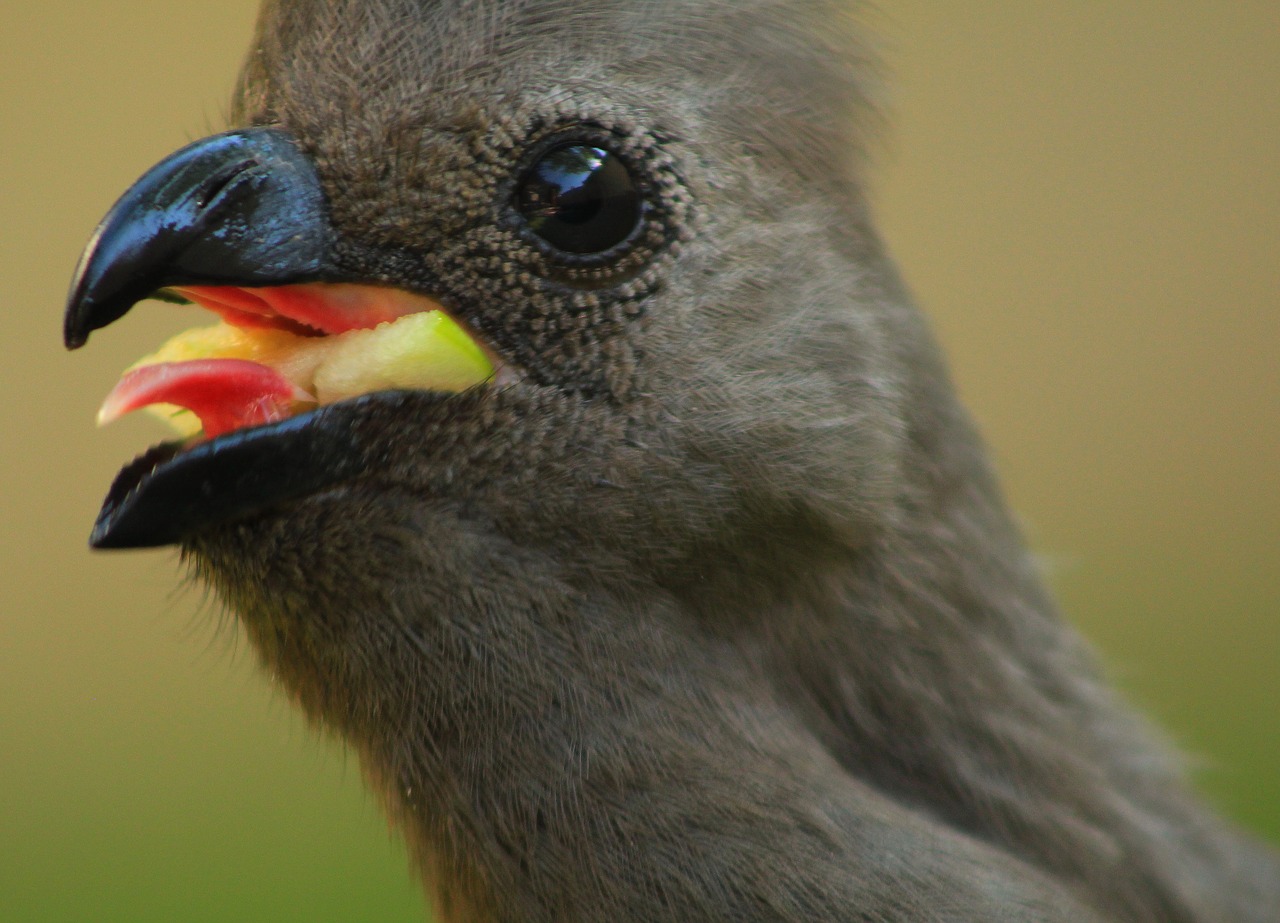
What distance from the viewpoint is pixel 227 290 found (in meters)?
2.04

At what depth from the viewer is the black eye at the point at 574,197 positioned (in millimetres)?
1997

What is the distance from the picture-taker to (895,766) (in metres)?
2.38

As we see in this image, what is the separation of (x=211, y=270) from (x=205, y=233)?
50 mm

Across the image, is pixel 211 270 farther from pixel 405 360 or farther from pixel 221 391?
pixel 405 360

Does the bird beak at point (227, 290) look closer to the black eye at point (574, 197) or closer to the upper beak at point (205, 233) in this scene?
the upper beak at point (205, 233)

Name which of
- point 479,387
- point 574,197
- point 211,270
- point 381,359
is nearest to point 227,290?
point 211,270

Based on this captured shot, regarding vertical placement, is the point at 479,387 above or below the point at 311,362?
below

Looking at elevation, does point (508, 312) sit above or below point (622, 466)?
above

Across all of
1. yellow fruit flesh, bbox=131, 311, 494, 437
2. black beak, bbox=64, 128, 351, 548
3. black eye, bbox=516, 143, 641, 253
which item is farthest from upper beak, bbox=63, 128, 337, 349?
black eye, bbox=516, 143, 641, 253

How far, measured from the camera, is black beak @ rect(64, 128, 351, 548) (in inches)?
74.9

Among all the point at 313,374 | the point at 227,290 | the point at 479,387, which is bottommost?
the point at 479,387

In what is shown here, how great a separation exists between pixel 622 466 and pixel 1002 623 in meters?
0.86

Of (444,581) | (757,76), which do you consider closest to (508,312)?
(444,581)

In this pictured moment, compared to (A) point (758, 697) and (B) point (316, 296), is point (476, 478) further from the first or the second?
(A) point (758, 697)
